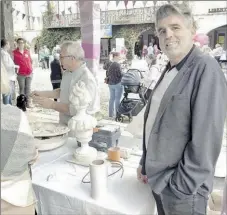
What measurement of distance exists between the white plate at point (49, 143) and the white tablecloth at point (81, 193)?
0.17 metres

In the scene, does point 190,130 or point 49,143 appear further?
point 49,143

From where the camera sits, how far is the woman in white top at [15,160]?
0.71 metres

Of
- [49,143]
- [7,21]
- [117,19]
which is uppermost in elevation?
[117,19]

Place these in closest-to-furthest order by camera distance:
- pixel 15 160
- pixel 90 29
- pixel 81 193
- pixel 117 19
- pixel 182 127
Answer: pixel 15 160, pixel 182 127, pixel 81 193, pixel 90 29, pixel 117 19

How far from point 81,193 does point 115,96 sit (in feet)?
12.9

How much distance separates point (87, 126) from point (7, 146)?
25.3 inches

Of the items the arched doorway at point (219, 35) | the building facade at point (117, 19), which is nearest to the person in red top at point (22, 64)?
the building facade at point (117, 19)

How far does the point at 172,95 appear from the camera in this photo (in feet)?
3.23

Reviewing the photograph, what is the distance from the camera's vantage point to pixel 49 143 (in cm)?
155

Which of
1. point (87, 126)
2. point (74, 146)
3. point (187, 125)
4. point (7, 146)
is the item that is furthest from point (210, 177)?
point (74, 146)

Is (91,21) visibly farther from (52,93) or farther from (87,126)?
(87,126)

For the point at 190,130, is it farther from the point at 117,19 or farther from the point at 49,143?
the point at 117,19

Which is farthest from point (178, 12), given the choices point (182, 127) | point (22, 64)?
point (22, 64)

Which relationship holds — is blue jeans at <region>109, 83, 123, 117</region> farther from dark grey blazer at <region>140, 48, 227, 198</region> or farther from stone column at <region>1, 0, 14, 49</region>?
dark grey blazer at <region>140, 48, 227, 198</region>
